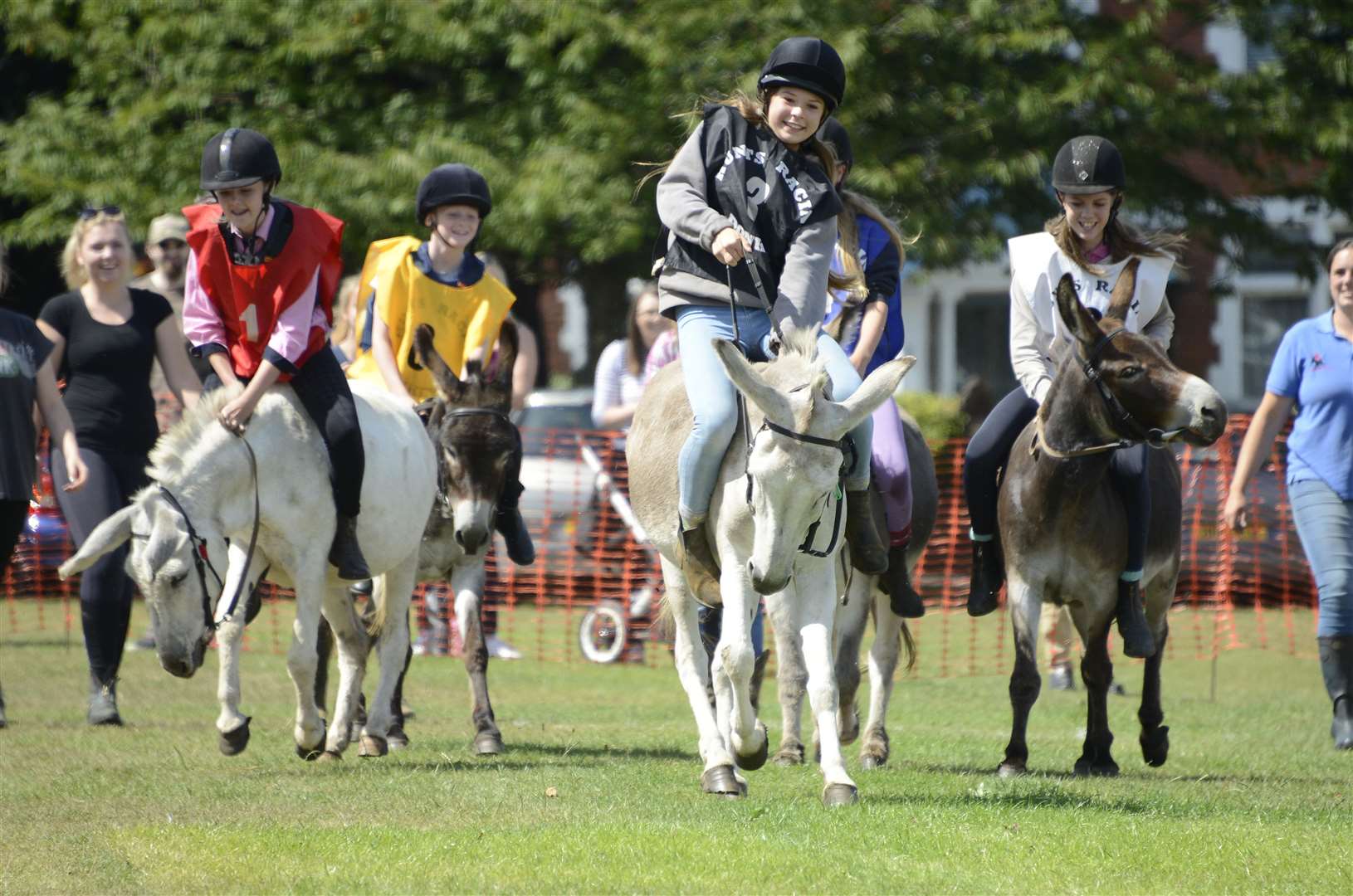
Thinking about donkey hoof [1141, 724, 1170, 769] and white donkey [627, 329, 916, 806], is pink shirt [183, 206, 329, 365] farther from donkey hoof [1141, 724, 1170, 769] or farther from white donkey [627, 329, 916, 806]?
donkey hoof [1141, 724, 1170, 769]

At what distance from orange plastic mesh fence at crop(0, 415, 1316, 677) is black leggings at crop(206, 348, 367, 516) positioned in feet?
19.6

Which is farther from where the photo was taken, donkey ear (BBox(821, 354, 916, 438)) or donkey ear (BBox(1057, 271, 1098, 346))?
donkey ear (BBox(1057, 271, 1098, 346))

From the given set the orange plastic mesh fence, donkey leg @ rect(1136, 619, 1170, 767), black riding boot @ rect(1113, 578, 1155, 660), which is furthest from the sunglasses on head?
donkey leg @ rect(1136, 619, 1170, 767)

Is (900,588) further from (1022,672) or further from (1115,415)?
(1115,415)

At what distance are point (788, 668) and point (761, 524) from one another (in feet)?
3.19

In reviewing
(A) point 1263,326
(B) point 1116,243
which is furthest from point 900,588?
(A) point 1263,326

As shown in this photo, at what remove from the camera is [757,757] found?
21.6 ft

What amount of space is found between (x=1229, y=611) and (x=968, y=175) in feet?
24.7

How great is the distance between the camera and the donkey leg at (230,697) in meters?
7.36

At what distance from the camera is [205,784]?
7.16 metres

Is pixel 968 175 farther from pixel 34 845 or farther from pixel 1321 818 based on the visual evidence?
pixel 34 845

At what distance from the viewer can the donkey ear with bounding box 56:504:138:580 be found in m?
6.88

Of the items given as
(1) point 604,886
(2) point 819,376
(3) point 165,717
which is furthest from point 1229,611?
(1) point 604,886

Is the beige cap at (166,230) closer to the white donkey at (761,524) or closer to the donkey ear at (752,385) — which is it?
the white donkey at (761,524)
